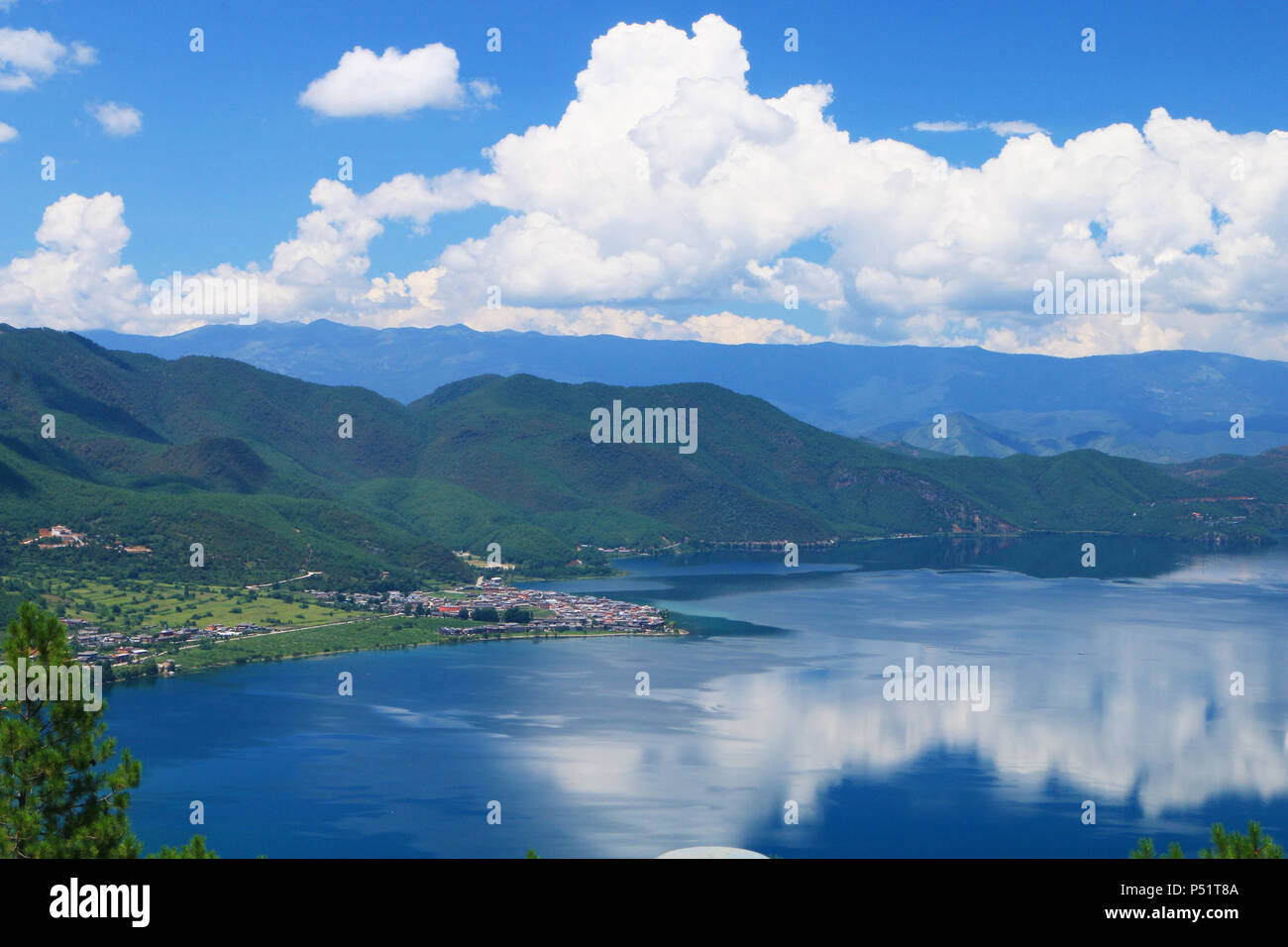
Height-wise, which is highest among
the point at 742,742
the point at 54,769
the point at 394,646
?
the point at 54,769

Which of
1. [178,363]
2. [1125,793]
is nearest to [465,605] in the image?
[1125,793]

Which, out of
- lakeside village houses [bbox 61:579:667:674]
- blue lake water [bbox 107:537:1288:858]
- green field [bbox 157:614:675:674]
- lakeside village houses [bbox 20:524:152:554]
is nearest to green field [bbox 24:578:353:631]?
lakeside village houses [bbox 61:579:667:674]

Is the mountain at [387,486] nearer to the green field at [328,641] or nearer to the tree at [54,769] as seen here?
the green field at [328,641]

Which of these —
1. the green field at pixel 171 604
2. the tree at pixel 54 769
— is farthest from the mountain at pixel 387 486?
the tree at pixel 54 769

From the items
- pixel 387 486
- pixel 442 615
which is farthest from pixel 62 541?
pixel 387 486

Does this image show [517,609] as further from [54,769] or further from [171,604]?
[54,769]

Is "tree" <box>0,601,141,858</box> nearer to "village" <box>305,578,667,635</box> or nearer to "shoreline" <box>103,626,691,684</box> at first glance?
"shoreline" <box>103,626,691,684</box>
